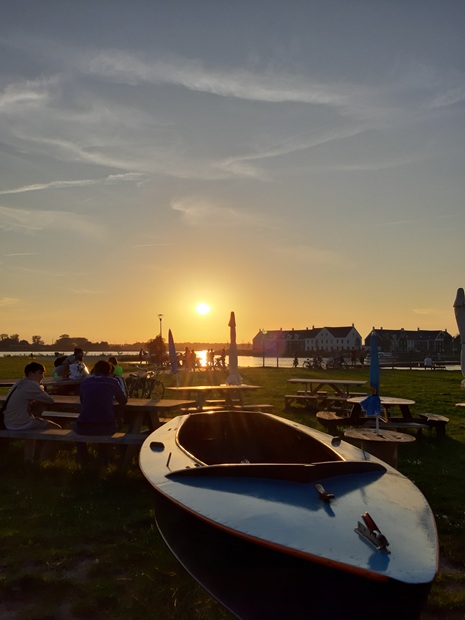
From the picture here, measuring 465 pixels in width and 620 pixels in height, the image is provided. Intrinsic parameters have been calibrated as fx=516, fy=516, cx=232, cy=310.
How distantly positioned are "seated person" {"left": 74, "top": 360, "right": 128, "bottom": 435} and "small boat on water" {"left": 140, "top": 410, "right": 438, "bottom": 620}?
294 cm

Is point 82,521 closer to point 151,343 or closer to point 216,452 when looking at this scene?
point 216,452

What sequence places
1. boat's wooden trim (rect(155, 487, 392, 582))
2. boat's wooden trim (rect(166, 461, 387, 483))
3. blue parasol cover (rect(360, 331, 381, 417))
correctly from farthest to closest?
blue parasol cover (rect(360, 331, 381, 417)) < boat's wooden trim (rect(166, 461, 387, 483)) < boat's wooden trim (rect(155, 487, 392, 582))

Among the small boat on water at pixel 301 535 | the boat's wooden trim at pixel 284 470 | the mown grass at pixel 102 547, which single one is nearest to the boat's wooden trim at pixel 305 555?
the small boat on water at pixel 301 535

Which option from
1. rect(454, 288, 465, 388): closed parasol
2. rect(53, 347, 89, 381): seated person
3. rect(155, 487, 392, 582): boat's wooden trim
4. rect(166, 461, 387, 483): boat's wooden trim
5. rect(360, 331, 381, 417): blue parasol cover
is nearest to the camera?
rect(155, 487, 392, 582): boat's wooden trim

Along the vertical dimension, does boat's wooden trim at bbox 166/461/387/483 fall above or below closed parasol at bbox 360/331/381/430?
below

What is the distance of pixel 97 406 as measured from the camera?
7809mm

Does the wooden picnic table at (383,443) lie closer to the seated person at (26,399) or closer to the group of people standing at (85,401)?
the group of people standing at (85,401)

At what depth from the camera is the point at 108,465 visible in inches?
322

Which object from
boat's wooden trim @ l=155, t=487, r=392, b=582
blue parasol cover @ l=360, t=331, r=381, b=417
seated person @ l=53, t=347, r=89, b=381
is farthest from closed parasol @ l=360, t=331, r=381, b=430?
seated person @ l=53, t=347, r=89, b=381

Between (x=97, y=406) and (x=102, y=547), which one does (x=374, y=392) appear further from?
(x=102, y=547)

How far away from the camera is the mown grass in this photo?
4086 mm

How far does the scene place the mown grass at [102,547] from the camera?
13.4 feet

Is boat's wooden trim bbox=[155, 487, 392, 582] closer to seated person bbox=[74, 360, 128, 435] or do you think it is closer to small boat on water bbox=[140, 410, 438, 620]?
small boat on water bbox=[140, 410, 438, 620]

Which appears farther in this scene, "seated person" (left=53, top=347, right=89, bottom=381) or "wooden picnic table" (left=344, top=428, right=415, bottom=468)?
"seated person" (left=53, top=347, right=89, bottom=381)
